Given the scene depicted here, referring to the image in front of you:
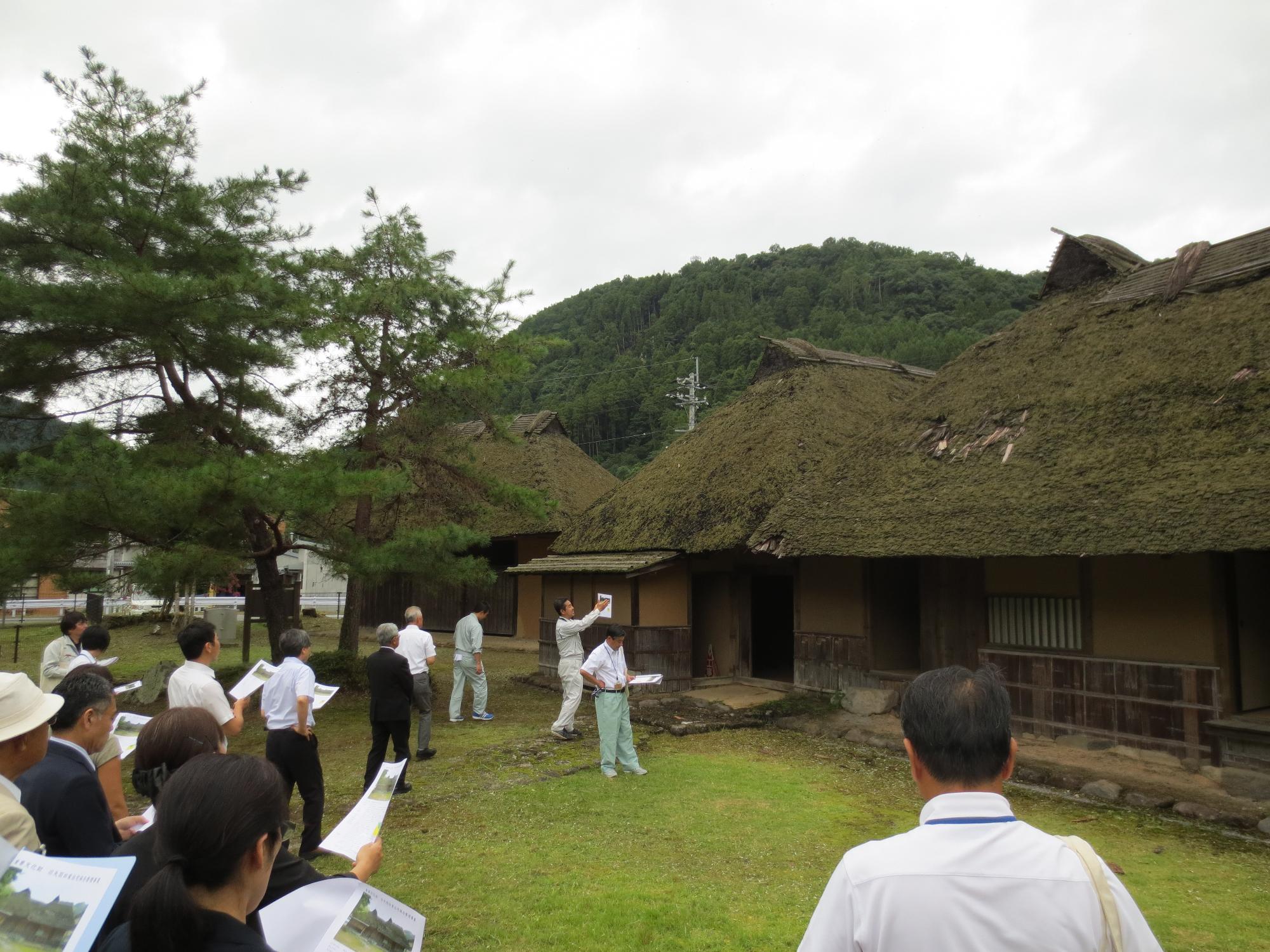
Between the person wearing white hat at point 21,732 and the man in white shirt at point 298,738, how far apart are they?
2879 millimetres

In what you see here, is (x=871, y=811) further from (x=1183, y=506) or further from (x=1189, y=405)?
(x=1189, y=405)

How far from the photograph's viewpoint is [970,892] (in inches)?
61.6

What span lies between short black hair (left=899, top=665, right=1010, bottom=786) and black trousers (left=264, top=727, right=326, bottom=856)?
4563 millimetres

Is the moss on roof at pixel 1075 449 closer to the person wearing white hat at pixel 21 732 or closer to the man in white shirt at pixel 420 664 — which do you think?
the man in white shirt at pixel 420 664

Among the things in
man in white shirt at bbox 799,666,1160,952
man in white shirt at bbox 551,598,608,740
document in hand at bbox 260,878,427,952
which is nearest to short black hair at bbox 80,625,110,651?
man in white shirt at bbox 551,598,608,740

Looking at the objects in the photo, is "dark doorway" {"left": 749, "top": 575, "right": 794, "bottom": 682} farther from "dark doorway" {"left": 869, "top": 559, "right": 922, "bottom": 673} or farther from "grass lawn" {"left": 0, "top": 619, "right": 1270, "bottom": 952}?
"grass lawn" {"left": 0, "top": 619, "right": 1270, "bottom": 952}

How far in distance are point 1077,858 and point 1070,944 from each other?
157 mm

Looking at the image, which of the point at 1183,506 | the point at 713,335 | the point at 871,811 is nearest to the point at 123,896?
the point at 871,811

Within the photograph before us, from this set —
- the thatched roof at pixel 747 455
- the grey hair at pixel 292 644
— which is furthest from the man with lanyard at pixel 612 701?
the thatched roof at pixel 747 455

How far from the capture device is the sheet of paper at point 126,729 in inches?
159

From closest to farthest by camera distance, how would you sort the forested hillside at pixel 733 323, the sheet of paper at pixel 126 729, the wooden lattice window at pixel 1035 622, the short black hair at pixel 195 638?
the sheet of paper at pixel 126 729 < the short black hair at pixel 195 638 < the wooden lattice window at pixel 1035 622 < the forested hillside at pixel 733 323

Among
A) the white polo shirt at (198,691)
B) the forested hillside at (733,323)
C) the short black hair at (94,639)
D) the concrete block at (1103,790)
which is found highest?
the forested hillside at (733,323)

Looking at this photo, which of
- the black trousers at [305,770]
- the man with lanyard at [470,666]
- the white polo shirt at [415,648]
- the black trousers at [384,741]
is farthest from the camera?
the man with lanyard at [470,666]

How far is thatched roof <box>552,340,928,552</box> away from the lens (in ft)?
42.7
